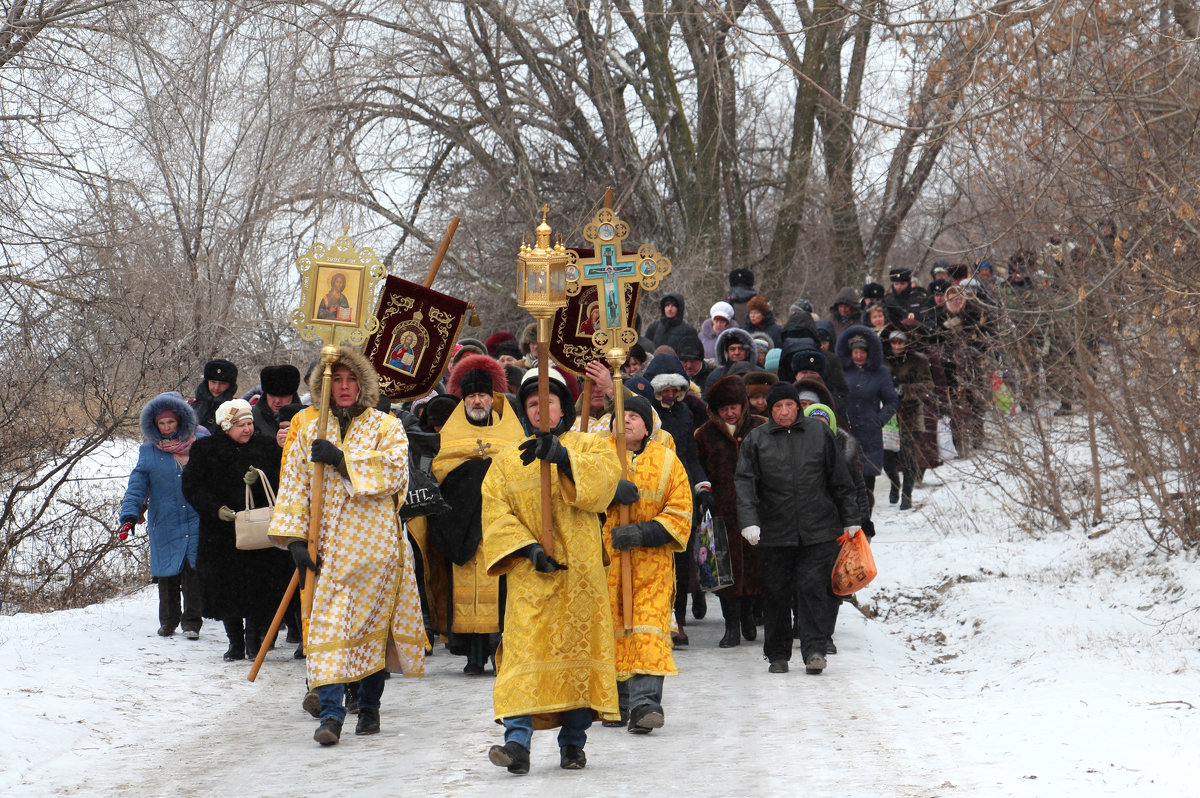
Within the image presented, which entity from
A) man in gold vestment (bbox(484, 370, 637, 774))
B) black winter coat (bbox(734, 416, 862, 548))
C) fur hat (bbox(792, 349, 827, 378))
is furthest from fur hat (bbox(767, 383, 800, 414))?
fur hat (bbox(792, 349, 827, 378))

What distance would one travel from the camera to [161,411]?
10891mm

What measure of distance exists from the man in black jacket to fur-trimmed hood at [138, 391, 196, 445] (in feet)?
13.7

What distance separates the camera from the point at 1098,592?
10422 mm

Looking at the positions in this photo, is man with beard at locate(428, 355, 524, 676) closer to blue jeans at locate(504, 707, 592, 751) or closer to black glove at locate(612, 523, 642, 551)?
black glove at locate(612, 523, 642, 551)

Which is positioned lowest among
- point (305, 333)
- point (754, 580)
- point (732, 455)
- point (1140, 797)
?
point (1140, 797)

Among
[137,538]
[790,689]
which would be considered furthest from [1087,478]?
[137,538]

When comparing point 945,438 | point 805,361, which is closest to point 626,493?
point 805,361

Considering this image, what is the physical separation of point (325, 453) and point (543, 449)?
54.6 inches

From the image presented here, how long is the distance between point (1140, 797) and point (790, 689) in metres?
3.03

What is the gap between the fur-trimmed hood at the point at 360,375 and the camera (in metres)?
7.86

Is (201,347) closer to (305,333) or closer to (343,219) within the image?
(343,219)

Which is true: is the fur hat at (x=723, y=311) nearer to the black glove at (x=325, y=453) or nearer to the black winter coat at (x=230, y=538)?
the black winter coat at (x=230, y=538)

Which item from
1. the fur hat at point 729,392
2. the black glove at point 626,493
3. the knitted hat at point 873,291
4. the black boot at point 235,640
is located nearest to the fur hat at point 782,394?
the fur hat at point 729,392

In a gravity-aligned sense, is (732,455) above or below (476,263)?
below
